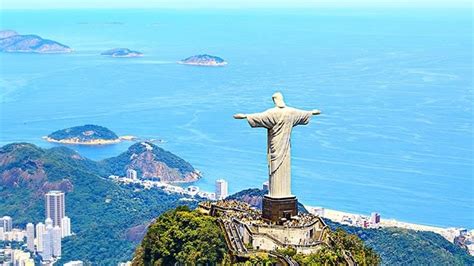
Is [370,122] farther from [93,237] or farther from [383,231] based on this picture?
[383,231]

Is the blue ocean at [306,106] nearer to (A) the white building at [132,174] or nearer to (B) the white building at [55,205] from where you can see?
(A) the white building at [132,174]

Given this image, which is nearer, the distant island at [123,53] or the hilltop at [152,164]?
the hilltop at [152,164]

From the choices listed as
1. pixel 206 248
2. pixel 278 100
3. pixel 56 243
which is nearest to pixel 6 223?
pixel 56 243

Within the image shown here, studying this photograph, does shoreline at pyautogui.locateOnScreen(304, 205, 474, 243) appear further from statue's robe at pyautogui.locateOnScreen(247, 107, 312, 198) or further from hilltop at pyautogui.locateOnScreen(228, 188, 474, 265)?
statue's robe at pyautogui.locateOnScreen(247, 107, 312, 198)

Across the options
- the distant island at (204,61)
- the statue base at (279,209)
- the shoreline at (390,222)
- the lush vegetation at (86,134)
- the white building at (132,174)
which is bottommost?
the shoreline at (390,222)

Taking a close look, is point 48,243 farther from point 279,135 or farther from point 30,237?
point 279,135

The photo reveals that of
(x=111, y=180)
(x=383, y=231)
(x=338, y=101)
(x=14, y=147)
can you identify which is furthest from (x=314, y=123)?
(x=383, y=231)

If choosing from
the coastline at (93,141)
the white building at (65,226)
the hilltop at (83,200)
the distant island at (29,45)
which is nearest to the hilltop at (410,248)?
the hilltop at (83,200)
